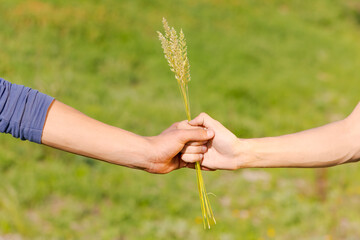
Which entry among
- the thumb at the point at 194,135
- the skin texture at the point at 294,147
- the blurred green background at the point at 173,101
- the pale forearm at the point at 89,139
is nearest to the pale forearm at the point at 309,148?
the skin texture at the point at 294,147

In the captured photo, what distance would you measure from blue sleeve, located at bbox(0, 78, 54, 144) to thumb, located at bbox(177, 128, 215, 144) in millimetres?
739

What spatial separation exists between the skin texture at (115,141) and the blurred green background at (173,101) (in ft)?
7.52

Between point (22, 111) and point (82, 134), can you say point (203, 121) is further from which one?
point (22, 111)

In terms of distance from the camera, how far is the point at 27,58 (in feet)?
26.7

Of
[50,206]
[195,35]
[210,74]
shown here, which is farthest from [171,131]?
[195,35]

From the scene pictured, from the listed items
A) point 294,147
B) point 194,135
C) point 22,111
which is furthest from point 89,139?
point 294,147

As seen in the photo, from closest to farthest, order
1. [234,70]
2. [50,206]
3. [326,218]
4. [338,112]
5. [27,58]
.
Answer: [50,206]
[326,218]
[27,58]
[338,112]
[234,70]

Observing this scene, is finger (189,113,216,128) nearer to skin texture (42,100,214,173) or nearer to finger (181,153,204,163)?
skin texture (42,100,214,173)

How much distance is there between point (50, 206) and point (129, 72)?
4739mm

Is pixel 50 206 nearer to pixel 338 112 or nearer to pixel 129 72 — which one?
pixel 129 72

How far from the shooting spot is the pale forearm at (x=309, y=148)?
2541 mm

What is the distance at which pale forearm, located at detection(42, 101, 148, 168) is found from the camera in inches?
91.6

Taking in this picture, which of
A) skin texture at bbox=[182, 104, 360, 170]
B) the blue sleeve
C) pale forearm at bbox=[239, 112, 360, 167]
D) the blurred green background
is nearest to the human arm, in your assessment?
the blue sleeve

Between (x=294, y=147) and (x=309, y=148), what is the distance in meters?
0.08
